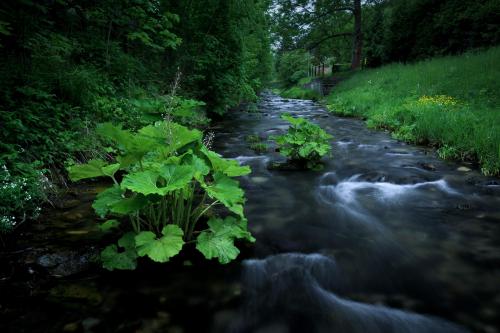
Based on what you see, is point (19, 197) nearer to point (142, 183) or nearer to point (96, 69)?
point (142, 183)

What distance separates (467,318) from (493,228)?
1784mm

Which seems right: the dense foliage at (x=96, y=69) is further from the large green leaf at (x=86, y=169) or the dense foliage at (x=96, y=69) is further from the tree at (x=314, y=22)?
the tree at (x=314, y=22)

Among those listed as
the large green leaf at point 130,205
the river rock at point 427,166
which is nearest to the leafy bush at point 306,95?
the river rock at point 427,166

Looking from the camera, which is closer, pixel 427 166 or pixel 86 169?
pixel 86 169

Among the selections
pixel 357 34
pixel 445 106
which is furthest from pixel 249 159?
pixel 357 34

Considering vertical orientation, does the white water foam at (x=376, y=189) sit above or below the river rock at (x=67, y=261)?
below

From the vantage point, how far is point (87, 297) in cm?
234

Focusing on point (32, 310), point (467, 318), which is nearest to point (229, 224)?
point (32, 310)

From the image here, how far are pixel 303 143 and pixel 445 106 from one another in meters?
5.59

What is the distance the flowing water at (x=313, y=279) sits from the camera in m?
2.21

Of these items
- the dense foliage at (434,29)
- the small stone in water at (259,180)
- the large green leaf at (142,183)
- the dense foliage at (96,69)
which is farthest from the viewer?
the dense foliage at (434,29)

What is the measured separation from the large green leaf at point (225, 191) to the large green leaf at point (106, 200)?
0.78 meters

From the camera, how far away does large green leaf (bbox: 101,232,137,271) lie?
255 cm

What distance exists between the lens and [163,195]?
7.52 ft
